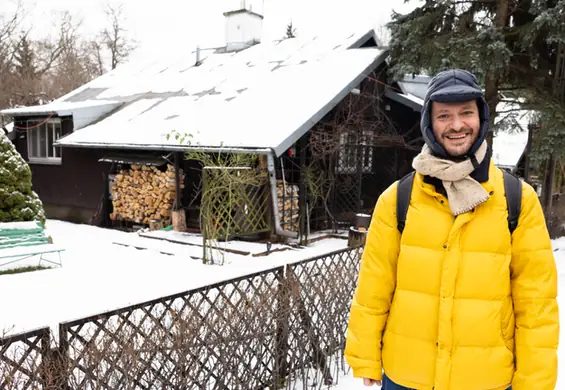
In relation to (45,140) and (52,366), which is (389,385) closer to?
(52,366)

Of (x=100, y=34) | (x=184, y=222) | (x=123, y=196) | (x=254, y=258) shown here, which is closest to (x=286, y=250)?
(x=254, y=258)

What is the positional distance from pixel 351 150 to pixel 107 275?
7.48 m

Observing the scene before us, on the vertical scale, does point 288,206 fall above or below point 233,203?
below

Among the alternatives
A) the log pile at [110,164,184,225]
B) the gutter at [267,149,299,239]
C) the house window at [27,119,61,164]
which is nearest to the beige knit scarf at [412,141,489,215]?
the gutter at [267,149,299,239]

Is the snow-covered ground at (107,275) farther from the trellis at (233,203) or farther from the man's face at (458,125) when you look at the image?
the man's face at (458,125)

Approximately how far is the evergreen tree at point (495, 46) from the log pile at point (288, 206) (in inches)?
168

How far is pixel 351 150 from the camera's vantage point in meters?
12.8

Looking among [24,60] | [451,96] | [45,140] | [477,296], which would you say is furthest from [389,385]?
[24,60]

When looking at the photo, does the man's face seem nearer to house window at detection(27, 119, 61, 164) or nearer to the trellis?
the trellis

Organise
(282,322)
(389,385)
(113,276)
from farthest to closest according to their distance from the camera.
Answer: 1. (113,276)
2. (282,322)
3. (389,385)

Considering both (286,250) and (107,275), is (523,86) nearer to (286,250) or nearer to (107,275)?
(286,250)

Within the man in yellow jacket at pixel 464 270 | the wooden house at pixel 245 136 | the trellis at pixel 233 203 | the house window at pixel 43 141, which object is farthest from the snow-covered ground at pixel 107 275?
the house window at pixel 43 141

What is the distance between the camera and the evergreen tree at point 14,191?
29.0ft

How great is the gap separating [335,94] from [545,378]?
29.1 feet
